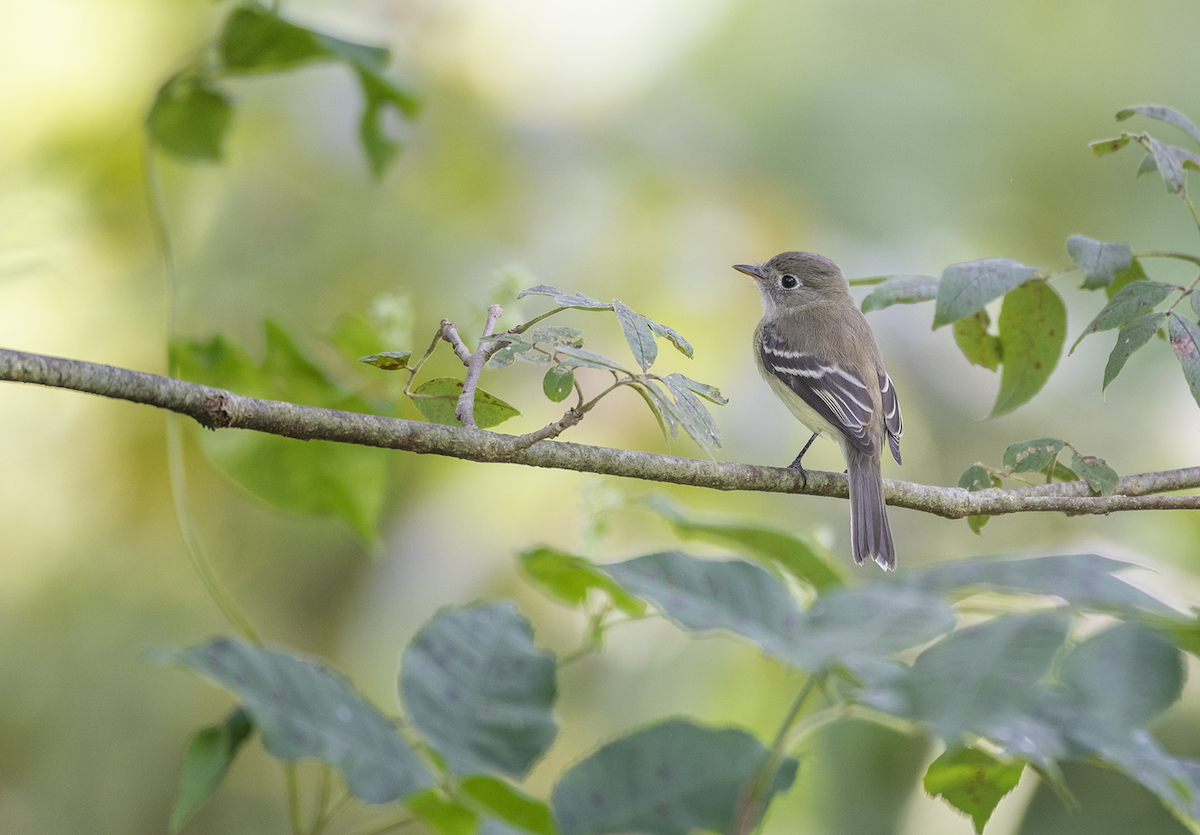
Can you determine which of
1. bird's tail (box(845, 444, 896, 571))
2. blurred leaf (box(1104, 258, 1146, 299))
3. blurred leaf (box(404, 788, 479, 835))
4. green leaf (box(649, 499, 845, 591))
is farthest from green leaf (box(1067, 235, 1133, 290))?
blurred leaf (box(404, 788, 479, 835))

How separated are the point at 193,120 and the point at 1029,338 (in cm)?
182

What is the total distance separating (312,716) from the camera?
780 mm

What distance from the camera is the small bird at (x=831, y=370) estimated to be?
2.58m

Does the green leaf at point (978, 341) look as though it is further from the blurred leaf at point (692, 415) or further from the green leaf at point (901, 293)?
the blurred leaf at point (692, 415)

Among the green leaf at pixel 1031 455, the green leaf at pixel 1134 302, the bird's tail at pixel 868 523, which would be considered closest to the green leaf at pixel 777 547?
the green leaf at pixel 1031 455

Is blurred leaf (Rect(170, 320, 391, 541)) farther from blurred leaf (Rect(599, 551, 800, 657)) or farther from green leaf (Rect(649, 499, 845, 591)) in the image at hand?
blurred leaf (Rect(599, 551, 800, 657))

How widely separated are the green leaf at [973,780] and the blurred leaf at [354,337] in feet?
4.36

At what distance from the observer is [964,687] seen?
55 cm

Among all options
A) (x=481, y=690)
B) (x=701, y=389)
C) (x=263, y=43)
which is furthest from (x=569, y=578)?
(x=263, y=43)

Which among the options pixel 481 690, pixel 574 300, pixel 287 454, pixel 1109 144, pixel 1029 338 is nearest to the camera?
pixel 481 690

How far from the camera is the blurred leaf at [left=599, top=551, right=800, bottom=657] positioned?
0.71 meters

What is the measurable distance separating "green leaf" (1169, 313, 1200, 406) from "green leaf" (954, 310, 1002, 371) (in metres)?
0.37

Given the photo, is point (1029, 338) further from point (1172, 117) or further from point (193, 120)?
point (193, 120)

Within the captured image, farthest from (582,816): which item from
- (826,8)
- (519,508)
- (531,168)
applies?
(826,8)
